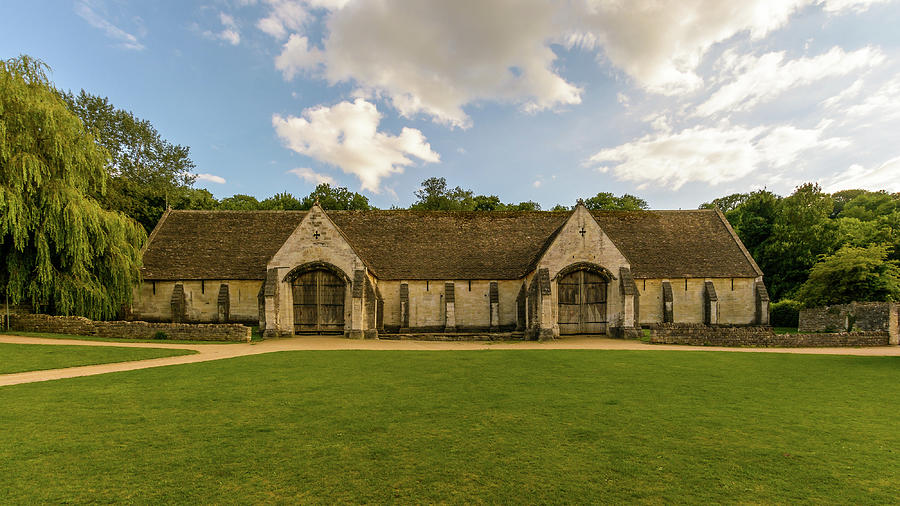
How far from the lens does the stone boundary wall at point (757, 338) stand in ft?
64.4

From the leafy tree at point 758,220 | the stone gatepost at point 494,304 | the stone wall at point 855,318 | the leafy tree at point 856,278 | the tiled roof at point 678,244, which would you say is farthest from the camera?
the leafy tree at point 758,220

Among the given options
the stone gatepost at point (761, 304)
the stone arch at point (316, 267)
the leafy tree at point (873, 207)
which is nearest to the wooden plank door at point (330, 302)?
the stone arch at point (316, 267)


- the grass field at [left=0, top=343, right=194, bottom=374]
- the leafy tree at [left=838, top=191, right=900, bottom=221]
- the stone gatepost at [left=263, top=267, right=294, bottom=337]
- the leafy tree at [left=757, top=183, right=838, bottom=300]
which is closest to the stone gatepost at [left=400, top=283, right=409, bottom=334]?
the stone gatepost at [left=263, top=267, right=294, bottom=337]

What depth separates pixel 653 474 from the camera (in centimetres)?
525

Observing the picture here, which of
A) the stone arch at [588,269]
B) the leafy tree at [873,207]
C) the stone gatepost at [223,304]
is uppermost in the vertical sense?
the leafy tree at [873,207]

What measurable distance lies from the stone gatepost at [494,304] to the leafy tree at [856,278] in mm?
19795

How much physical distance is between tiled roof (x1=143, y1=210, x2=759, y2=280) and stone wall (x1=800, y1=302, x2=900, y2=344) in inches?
165

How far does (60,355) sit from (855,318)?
36.5m

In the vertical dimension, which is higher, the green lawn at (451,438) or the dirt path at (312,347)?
the green lawn at (451,438)

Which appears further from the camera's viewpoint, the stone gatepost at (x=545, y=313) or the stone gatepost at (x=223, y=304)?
the stone gatepost at (x=223, y=304)

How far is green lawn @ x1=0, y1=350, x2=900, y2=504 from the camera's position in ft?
15.9

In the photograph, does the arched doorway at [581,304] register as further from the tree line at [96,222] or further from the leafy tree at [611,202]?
the leafy tree at [611,202]

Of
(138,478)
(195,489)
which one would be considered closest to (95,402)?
(138,478)

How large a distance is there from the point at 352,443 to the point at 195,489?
2121mm
